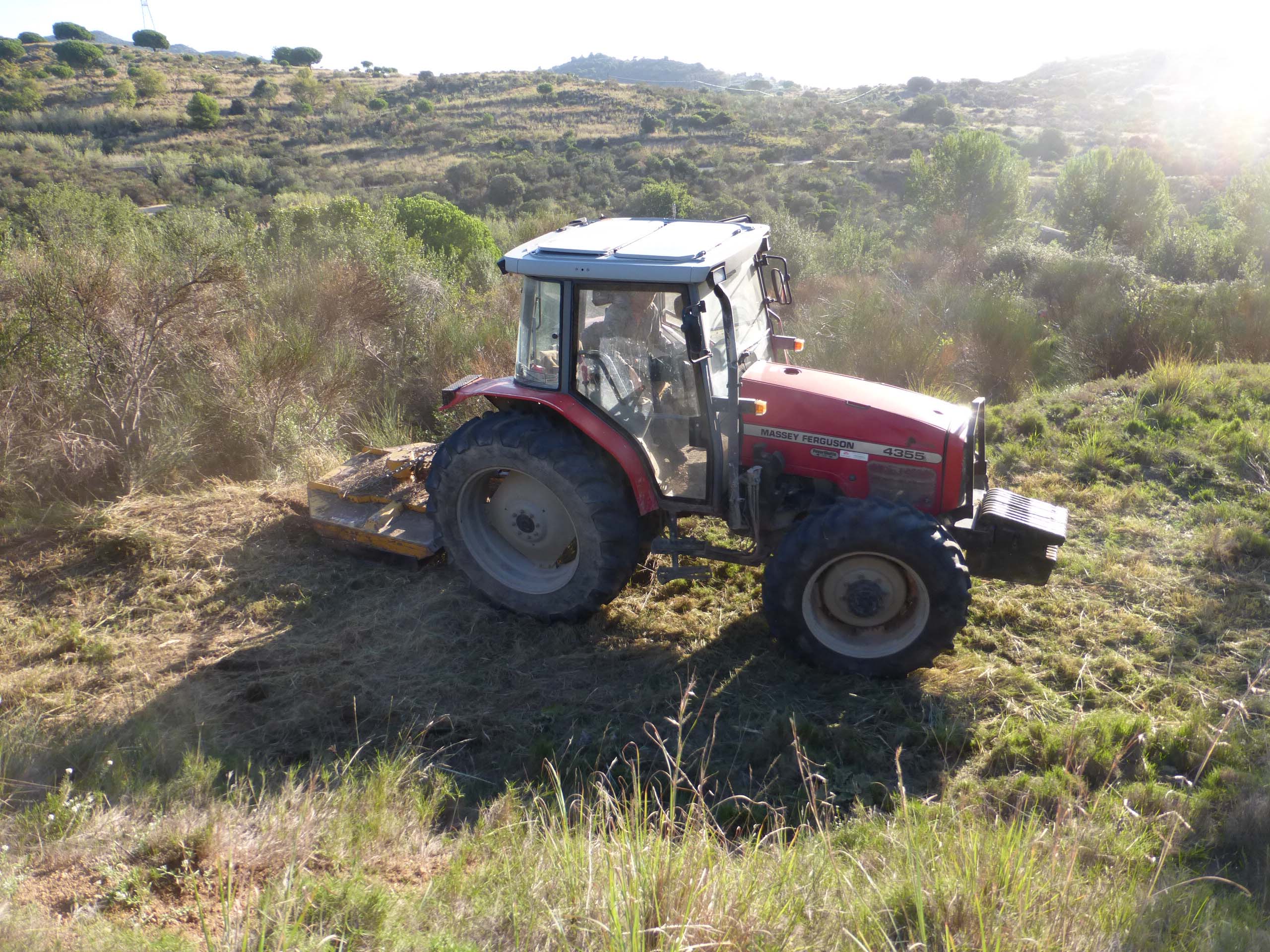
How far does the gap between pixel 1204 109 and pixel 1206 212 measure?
36731 millimetres

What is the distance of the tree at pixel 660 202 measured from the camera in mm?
19647

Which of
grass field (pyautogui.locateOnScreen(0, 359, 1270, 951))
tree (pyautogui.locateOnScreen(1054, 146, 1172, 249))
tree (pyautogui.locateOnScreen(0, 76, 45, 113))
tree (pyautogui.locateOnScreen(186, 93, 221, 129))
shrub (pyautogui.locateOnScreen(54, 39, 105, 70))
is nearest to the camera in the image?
grass field (pyautogui.locateOnScreen(0, 359, 1270, 951))

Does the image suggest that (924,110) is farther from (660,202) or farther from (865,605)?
(865,605)

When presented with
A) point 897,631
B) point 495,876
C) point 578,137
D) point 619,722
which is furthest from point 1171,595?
point 578,137

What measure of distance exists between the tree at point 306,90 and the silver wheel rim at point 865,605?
1671 inches

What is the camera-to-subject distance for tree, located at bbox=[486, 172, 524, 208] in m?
25.0

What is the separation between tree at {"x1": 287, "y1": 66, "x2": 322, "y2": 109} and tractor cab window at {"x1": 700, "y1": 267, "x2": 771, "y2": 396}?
40966 mm

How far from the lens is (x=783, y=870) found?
2928 mm

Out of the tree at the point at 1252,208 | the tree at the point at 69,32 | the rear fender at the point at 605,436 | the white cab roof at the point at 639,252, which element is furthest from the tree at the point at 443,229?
the tree at the point at 69,32

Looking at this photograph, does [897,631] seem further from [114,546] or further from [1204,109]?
[1204,109]

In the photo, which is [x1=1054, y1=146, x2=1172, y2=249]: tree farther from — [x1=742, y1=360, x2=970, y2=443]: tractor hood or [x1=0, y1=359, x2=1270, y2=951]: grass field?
[x1=742, y1=360, x2=970, y2=443]: tractor hood

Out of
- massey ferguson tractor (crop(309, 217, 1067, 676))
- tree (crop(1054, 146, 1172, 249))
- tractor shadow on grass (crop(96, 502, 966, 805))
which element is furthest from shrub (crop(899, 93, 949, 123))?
tractor shadow on grass (crop(96, 502, 966, 805))

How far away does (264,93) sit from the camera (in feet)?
132

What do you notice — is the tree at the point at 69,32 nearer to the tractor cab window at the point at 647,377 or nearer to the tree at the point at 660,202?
the tree at the point at 660,202
